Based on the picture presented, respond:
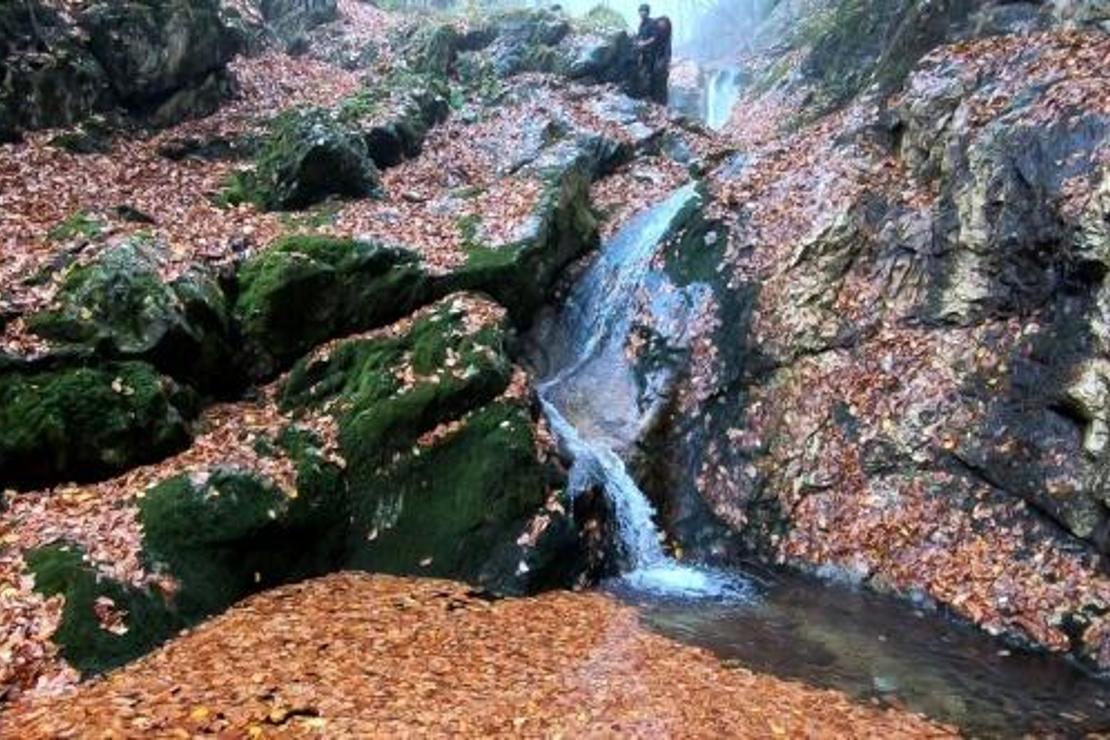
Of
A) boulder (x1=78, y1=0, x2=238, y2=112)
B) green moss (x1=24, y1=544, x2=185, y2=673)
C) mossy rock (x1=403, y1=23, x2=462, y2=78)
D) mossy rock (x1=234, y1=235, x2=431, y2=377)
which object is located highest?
mossy rock (x1=403, y1=23, x2=462, y2=78)

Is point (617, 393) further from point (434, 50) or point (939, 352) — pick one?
point (434, 50)

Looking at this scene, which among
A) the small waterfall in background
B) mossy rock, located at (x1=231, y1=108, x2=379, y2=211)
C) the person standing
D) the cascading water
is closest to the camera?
the cascading water

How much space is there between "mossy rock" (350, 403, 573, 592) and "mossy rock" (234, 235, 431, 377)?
256 cm

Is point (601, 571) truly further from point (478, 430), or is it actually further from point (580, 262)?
point (580, 262)

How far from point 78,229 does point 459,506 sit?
19.7 feet

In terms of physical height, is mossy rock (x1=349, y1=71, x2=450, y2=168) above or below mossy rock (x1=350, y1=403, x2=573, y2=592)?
above

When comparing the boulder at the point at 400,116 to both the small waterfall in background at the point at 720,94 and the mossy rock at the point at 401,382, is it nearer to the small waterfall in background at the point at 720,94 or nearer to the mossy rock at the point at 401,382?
the mossy rock at the point at 401,382

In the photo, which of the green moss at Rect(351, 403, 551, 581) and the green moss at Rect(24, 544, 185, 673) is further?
the green moss at Rect(351, 403, 551, 581)

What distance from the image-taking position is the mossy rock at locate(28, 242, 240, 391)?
31.3 feet

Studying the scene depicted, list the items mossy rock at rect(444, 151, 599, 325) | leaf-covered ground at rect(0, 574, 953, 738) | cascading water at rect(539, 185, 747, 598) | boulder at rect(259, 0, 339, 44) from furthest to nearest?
boulder at rect(259, 0, 339, 44) → mossy rock at rect(444, 151, 599, 325) → cascading water at rect(539, 185, 747, 598) → leaf-covered ground at rect(0, 574, 953, 738)

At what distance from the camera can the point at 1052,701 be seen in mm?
7668

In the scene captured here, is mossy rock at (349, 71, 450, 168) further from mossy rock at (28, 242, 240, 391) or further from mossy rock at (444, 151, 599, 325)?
mossy rock at (28, 242, 240, 391)

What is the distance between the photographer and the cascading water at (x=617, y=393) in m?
10.5

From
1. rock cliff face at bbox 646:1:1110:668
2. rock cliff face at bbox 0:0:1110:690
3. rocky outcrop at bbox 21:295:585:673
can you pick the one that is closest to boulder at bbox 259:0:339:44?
Answer: rock cliff face at bbox 0:0:1110:690
